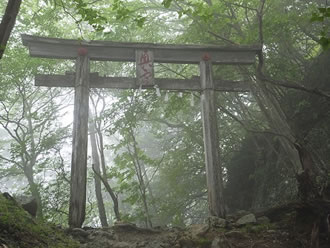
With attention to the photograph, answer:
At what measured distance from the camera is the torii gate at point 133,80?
6.37 metres

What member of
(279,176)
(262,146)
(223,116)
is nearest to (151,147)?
(223,116)

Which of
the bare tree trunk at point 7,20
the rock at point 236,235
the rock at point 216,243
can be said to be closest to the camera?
the bare tree trunk at point 7,20

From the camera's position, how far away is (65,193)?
35.0 feet

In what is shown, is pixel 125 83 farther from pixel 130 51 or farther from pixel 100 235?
pixel 100 235

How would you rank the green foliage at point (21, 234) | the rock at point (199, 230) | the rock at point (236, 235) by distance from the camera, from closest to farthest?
the green foliage at point (21, 234)
the rock at point (236, 235)
the rock at point (199, 230)

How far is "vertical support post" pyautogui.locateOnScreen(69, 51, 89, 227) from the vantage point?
6.05m

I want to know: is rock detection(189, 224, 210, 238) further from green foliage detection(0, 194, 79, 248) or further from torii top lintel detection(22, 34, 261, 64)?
torii top lintel detection(22, 34, 261, 64)

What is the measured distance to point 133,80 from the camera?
291 inches

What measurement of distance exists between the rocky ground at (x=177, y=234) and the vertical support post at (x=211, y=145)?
478 millimetres

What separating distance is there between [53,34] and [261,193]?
385 inches

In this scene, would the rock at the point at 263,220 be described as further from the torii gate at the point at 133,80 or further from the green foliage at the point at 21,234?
the green foliage at the point at 21,234

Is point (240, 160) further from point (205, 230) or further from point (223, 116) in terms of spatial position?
point (205, 230)

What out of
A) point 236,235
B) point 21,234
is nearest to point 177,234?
point 236,235

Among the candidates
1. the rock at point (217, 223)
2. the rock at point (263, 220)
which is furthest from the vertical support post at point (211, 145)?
the rock at point (263, 220)
